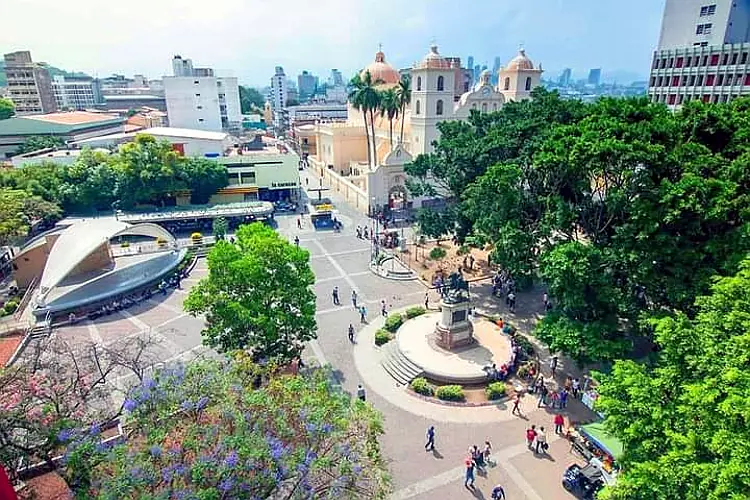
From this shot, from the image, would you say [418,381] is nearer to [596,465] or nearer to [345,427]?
[596,465]

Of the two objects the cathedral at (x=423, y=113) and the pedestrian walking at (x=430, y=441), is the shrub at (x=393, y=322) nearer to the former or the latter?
the pedestrian walking at (x=430, y=441)

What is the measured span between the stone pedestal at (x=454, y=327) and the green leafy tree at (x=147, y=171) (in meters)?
32.8

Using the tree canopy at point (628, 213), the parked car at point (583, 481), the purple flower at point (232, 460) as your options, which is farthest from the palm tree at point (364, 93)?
the purple flower at point (232, 460)

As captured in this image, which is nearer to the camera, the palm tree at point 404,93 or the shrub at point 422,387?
the shrub at point 422,387

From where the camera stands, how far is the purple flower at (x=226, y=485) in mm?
9617

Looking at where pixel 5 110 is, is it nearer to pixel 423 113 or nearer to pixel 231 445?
pixel 423 113

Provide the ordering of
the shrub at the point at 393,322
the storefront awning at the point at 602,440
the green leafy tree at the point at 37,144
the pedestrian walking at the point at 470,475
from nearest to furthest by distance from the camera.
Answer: the storefront awning at the point at 602,440 < the pedestrian walking at the point at 470,475 < the shrub at the point at 393,322 < the green leafy tree at the point at 37,144

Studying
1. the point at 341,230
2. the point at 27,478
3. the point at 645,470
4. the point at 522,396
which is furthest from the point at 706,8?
the point at 27,478

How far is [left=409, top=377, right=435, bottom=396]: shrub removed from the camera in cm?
2047

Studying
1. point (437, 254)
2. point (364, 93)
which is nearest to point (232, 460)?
point (437, 254)

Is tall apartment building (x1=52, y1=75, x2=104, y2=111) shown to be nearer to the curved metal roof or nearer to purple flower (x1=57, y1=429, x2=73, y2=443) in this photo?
the curved metal roof

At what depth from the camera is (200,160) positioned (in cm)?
4691

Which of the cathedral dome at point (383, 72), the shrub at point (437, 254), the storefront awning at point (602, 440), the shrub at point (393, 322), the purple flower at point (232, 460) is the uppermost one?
the cathedral dome at point (383, 72)

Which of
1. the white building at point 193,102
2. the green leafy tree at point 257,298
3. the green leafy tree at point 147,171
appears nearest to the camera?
the green leafy tree at point 257,298
